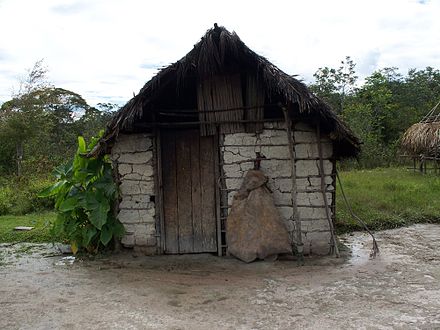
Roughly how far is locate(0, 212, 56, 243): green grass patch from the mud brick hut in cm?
232

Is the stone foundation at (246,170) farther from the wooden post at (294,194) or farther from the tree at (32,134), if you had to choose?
the tree at (32,134)

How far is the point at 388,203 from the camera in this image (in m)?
10.4

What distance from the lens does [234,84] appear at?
7.09 metres

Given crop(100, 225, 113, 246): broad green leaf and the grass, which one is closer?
crop(100, 225, 113, 246): broad green leaf

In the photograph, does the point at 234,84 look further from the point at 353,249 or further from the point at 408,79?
the point at 408,79

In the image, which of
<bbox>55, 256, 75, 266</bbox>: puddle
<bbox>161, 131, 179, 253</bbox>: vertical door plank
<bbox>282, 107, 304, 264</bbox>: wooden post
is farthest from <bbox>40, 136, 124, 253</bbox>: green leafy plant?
<bbox>282, 107, 304, 264</bbox>: wooden post

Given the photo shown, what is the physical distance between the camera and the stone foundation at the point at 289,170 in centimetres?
699

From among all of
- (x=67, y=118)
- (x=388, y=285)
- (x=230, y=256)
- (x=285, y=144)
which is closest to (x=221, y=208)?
(x=230, y=256)

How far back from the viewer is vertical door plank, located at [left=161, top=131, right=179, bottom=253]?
7.24m

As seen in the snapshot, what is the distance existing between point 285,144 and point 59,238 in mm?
4380

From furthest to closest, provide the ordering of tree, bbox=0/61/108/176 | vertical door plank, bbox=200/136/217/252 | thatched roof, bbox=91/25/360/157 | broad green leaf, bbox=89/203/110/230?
tree, bbox=0/61/108/176
vertical door plank, bbox=200/136/217/252
broad green leaf, bbox=89/203/110/230
thatched roof, bbox=91/25/360/157

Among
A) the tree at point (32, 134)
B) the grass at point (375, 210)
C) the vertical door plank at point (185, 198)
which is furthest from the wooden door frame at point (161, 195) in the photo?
the tree at point (32, 134)

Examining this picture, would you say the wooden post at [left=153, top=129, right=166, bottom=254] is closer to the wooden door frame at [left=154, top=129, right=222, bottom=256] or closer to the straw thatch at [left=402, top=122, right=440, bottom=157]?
the wooden door frame at [left=154, top=129, right=222, bottom=256]

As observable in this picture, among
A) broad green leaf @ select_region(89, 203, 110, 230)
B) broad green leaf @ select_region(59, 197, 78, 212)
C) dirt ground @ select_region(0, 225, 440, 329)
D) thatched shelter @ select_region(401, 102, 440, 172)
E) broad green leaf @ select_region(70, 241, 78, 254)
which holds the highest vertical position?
thatched shelter @ select_region(401, 102, 440, 172)
